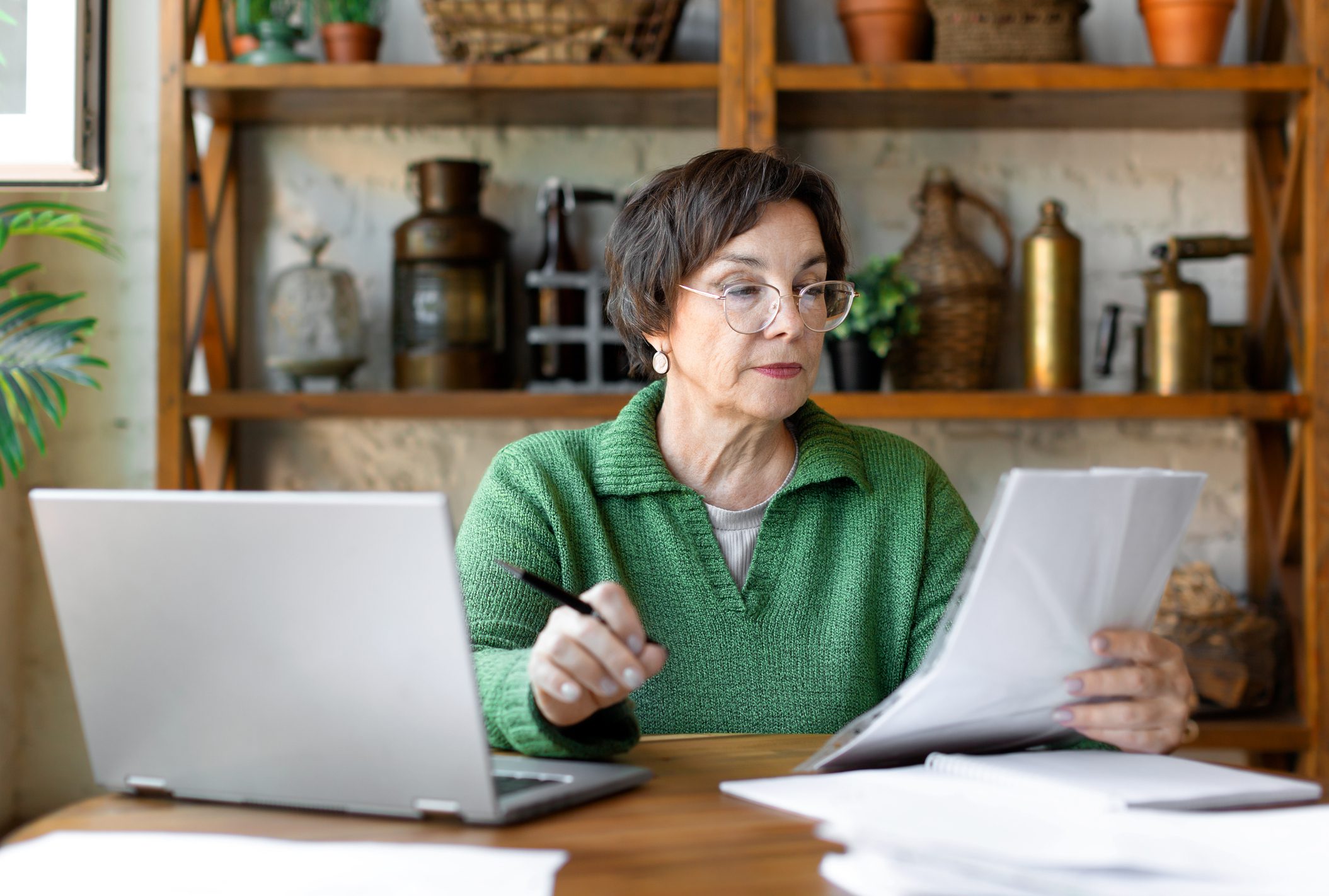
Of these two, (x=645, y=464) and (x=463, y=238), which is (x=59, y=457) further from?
(x=645, y=464)

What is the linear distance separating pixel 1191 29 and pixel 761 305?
1.38 m

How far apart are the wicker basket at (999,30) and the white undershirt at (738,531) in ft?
3.79

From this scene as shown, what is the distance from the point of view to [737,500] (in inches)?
61.9

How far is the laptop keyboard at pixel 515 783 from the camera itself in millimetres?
908

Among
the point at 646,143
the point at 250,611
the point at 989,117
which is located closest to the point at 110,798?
the point at 250,611

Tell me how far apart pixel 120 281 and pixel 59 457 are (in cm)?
39

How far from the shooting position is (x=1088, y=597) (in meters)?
0.95

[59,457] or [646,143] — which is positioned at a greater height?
[646,143]

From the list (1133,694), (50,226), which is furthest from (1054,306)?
(50,226)

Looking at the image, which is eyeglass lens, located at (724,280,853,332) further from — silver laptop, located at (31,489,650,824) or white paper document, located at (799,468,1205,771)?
silver laptop, located at (31,489,650,824)

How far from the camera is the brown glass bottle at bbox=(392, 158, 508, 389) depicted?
2.42 metres

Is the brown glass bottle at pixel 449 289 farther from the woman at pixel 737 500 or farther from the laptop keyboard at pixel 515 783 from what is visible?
the laptop keyboard at pixel 515 783

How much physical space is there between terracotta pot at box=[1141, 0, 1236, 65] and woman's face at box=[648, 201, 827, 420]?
123cm

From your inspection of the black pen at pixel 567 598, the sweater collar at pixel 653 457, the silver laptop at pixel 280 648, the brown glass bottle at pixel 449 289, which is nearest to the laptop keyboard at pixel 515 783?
the silver laptop at pixel 280 648
